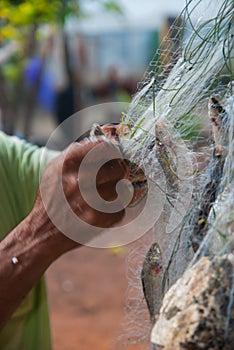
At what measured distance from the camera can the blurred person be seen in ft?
3.48

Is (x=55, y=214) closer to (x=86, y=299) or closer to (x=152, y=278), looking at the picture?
(x=152, y=278)

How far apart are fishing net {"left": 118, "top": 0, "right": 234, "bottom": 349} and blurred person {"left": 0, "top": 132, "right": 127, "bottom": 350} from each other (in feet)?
0.32

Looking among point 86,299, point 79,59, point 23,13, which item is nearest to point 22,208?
point 23,13

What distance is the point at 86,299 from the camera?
4.68 meters

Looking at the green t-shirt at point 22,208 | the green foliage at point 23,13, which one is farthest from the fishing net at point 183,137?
the green foliage at point 23,13

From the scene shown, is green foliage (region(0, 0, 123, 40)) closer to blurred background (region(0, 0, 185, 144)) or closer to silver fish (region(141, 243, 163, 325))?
blurred background (region(0, 0, 185, 144))

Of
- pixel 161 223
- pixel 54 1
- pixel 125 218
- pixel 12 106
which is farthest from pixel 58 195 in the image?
pixel 12 106

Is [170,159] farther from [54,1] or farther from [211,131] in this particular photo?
[54,1]

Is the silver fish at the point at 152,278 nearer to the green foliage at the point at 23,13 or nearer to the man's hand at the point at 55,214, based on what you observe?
the man's hand at the point at 55,214

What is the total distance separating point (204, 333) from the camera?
25.4 inches

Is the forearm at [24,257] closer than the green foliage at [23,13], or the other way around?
the forearm at [24,257]

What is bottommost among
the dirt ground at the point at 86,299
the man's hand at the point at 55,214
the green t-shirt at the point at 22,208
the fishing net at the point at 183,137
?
the dirt ground at the point at 86,299

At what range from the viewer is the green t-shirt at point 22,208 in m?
1.55

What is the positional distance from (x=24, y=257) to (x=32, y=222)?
84 millimetres
